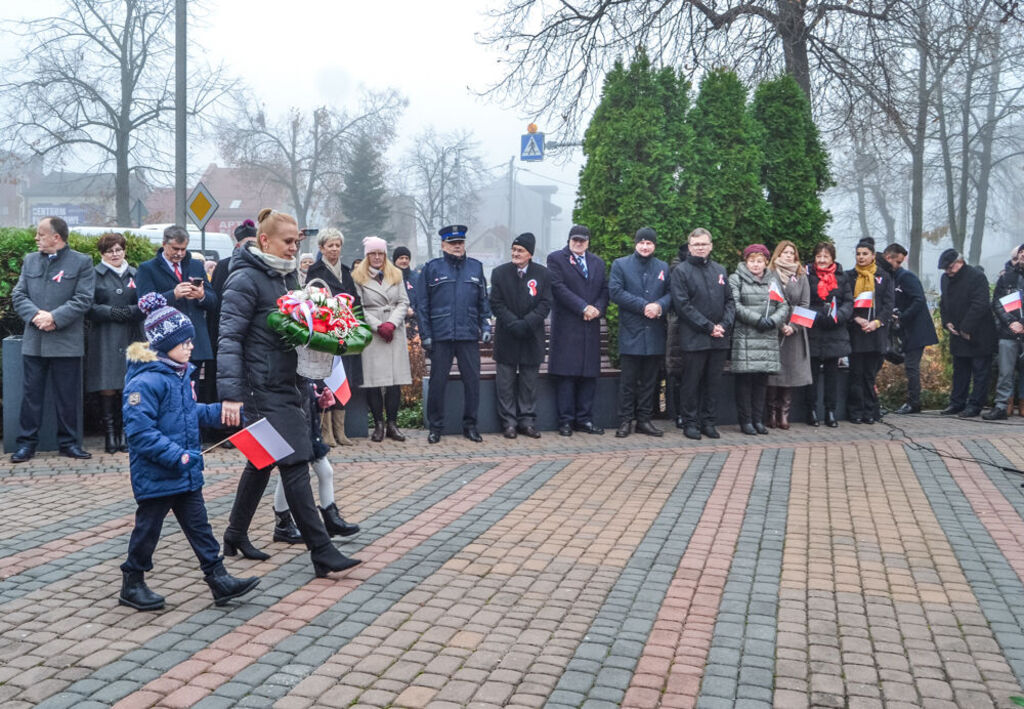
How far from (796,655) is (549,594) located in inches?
54.2

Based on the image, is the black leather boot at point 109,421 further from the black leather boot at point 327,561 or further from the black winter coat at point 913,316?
the black winter coat at point 913,316

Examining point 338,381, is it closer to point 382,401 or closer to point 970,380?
point 382,401

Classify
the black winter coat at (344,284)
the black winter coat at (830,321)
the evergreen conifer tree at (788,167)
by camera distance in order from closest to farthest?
the black winter coat at (344,284), the black winter coat at (830,321), the evergreen conifer tree at (788,167)

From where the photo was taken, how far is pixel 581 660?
4801 mm

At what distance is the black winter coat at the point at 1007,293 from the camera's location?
12328 mm

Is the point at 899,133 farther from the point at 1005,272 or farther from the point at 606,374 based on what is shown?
the point at 606,374

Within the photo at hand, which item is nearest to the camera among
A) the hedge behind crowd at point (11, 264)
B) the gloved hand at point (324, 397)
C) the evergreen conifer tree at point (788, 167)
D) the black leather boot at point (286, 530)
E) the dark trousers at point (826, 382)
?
the gloved hand at point (324, 397)

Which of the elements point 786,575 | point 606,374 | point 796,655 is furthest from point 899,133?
point 796,655

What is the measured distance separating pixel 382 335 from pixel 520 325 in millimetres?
1338

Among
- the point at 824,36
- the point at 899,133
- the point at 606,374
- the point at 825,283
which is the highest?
the point at 824,36

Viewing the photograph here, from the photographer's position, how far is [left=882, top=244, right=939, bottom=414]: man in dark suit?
13.2m

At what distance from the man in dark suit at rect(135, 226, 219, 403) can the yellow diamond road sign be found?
1107 cm

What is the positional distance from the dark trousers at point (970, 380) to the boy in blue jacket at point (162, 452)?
987 centimetres

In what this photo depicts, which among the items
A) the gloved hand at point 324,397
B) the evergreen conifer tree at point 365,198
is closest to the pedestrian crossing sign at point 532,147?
the gloved hand at point 324,397
